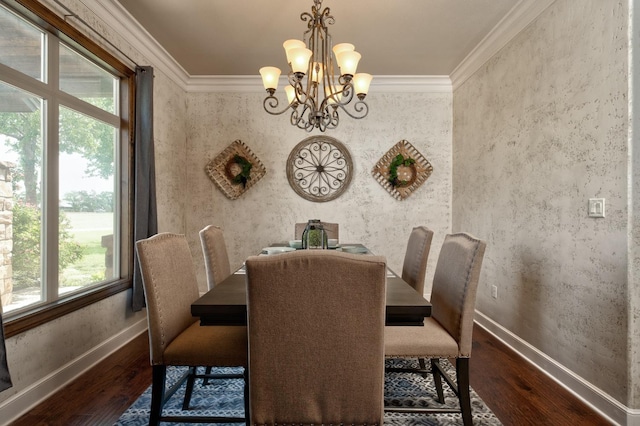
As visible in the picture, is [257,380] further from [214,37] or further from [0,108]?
[214,37]

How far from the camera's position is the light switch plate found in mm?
1937

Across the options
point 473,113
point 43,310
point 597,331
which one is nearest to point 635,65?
point 597,331

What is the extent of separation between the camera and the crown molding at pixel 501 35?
2.57 m

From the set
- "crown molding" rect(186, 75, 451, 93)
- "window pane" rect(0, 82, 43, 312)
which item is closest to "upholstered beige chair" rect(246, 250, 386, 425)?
"window pane" rect(0, 82, 43, 312)

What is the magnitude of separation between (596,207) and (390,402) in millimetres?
1565

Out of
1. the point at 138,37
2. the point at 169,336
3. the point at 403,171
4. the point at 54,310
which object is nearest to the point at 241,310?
the point at 169,336

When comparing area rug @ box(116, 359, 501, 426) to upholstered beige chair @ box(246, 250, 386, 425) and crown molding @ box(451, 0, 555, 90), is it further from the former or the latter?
crown molding @ box(451, 0, 555, 90)

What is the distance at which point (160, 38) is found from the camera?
316 centimetres

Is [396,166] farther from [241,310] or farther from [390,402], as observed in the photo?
[241,310]

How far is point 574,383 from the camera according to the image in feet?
6.99

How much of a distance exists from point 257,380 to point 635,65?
2.25 meters

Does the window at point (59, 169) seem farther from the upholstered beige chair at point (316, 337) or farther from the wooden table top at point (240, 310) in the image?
the upholstered beige chair at point (316, 337)

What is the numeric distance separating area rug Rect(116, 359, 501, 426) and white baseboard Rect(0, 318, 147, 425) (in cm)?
56

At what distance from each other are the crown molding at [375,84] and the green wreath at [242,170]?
0.79 m
